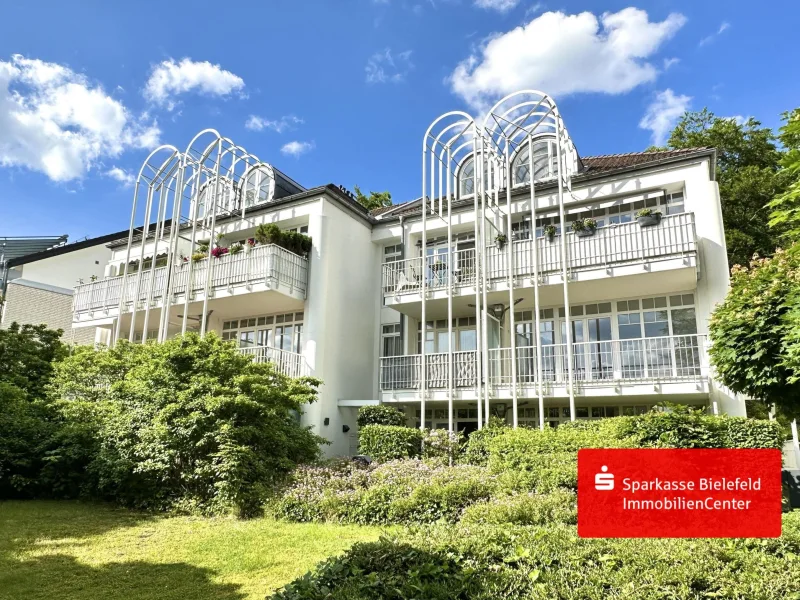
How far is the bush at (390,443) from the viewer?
44.1ft

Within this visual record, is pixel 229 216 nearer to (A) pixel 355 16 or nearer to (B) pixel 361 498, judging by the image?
(A) pixel 355 16

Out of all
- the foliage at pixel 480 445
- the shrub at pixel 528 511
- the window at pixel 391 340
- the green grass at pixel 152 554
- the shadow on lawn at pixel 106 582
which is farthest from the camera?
the window at pixel 391 340

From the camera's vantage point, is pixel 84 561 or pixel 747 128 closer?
pixel 84 561

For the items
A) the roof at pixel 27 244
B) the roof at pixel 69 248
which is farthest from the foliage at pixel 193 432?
the roof at pixel 27 244

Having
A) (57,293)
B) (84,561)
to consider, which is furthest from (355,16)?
(57,293)

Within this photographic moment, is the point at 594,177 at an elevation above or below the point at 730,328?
above

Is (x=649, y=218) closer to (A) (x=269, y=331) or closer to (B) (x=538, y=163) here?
(B) (x=538, y=163)

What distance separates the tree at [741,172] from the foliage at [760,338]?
39.3 ft

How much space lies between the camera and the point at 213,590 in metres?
5.51

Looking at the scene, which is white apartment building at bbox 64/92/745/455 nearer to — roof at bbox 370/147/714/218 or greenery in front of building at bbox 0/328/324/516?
roof at bbox 370/147/714/218

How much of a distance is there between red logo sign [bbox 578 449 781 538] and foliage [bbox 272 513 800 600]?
0.84 metres

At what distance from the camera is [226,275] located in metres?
18.0

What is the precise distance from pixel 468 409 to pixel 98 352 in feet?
36.0

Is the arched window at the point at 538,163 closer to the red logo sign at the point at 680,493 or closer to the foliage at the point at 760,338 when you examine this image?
the foliage at the point at 760,338
